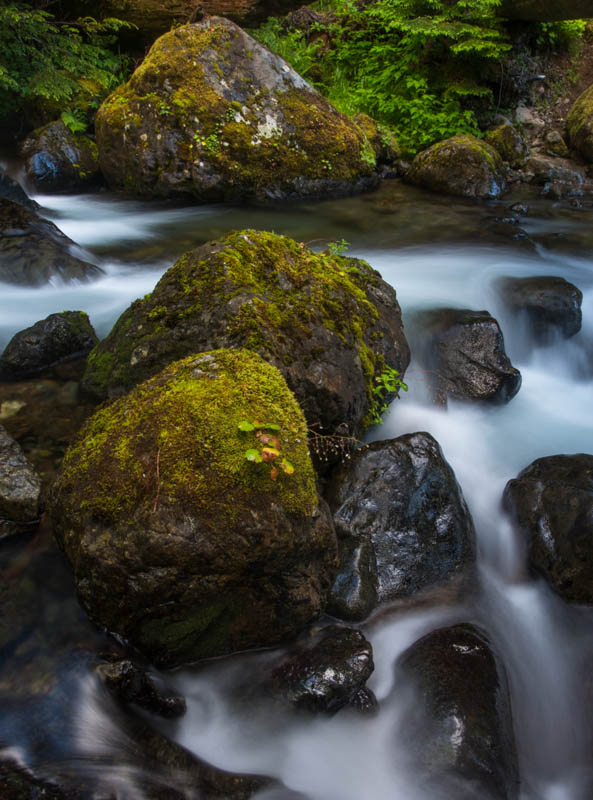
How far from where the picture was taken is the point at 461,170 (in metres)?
10.7

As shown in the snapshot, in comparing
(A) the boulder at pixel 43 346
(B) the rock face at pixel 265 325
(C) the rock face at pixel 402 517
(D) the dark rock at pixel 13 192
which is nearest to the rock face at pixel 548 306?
(B) the rock face at pixel 265 325

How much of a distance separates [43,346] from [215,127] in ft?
19.3

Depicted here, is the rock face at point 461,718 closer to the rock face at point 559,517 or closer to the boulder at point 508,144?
the rock face at point 559,517

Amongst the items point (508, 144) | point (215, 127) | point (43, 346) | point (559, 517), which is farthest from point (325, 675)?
point (508, 144)

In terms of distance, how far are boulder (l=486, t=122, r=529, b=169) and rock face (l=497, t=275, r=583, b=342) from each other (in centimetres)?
723

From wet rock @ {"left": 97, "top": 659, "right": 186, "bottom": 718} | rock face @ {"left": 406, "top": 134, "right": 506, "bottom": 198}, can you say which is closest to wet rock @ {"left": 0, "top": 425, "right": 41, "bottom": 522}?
wet rock @ {"left": 97, "top": 659, "right": 186, "bottom": 718}

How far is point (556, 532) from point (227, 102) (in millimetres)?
8731

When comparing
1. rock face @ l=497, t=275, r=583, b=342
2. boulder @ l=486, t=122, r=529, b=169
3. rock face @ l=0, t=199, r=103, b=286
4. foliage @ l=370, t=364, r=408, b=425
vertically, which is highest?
boulder @ l=486, t=122, r=529, b=169

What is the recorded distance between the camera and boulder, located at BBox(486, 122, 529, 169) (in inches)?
480

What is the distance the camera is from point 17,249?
6.46 meters

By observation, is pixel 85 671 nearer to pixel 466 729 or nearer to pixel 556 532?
pixel 466 729

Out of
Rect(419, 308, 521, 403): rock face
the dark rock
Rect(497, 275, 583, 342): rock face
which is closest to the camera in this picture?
Rect(419, 308, 521, 403): rock face

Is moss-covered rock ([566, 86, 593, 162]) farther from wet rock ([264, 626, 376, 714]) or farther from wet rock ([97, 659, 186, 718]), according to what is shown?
wet rock ([97, 659, 186, 718])

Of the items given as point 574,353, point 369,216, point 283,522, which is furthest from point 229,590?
point 369,216
